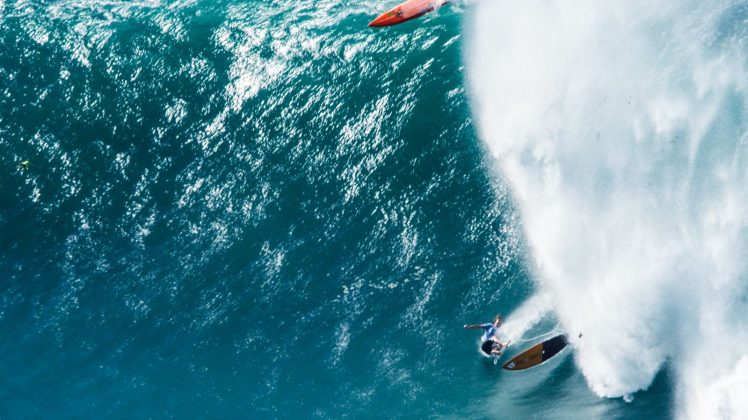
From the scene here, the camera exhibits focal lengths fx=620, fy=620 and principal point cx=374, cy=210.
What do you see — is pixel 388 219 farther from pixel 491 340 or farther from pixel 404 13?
pixel 404 13

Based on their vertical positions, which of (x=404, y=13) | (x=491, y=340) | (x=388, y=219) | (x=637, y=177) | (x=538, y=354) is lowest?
(x=538, y=354)

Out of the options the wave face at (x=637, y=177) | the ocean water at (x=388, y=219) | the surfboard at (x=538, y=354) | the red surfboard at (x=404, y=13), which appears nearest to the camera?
the wave face at (x=637, y=177)

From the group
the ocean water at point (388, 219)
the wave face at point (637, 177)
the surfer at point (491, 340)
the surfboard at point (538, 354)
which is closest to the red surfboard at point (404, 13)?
the ocean water at point (388, 219)

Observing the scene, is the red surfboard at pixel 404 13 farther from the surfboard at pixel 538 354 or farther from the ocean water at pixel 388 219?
the surfboard at pixel 538 354

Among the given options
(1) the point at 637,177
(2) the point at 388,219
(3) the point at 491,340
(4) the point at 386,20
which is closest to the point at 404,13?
(4) the point at 386,20

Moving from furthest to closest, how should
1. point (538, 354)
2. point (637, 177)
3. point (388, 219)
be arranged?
point (388, 219), point (637, 177), point (538, 354)

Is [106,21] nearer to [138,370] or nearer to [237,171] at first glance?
[237,171]
